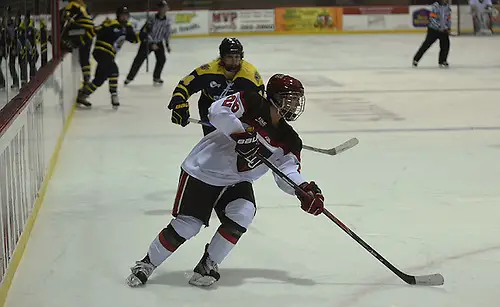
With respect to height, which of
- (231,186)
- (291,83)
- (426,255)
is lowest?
(426,255)

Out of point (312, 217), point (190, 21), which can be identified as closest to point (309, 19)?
point (190, 21)

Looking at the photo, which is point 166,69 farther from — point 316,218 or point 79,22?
point 316,218

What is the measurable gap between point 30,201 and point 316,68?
7626mm

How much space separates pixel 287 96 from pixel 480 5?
43.4ft

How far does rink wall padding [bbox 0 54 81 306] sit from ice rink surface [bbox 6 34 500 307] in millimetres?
90

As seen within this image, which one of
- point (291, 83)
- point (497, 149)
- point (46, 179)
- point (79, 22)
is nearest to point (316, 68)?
point (79, 22)

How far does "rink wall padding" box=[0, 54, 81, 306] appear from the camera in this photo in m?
3.00

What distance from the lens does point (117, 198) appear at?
4.56 meters

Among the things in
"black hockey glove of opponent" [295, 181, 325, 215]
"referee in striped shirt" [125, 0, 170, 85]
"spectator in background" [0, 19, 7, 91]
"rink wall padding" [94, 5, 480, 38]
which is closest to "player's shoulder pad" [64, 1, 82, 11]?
"referee in striped shirt" [125, 0, 170, 85]

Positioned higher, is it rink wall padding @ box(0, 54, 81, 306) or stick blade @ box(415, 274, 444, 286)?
rink wall padding @ box(0, 54, 81, 306)

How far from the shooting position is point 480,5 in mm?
15188

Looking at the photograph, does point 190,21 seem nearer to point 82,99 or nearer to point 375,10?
point 375,10

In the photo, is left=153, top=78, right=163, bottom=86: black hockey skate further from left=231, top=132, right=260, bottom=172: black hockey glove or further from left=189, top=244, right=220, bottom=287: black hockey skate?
left=231, top=132, right=260, bottom=172: black hockey glove

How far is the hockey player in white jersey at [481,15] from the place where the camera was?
598 inches
